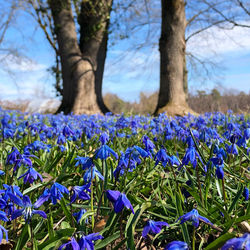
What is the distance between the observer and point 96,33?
13.2 metres

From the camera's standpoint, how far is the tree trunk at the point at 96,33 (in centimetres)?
1308

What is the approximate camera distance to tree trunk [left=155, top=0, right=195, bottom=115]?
10492 mm

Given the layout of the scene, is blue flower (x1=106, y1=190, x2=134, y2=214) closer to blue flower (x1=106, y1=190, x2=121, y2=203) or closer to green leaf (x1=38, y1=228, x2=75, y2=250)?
blue flower (x1=106, y1=190, x2=121, y2=203)

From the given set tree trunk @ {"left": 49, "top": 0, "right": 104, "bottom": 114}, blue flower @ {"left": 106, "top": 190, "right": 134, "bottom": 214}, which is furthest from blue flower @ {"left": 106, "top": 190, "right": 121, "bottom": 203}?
tree trunk @ {"left": 49, "top": 0, "right": 104, "bottom": 114}

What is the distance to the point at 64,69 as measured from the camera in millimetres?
13023

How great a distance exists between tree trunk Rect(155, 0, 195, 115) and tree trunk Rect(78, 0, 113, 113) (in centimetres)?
335

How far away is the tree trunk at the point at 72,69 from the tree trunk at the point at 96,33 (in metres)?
0.43

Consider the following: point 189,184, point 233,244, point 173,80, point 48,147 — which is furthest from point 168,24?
point 233,244

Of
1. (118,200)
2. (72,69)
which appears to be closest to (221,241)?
(118,200)

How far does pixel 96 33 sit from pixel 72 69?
6.72 feet

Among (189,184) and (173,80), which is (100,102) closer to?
(173,80)

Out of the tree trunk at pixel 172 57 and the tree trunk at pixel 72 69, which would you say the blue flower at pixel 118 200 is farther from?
the tree trunk at pixel 72 69

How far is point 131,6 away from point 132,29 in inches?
49.1

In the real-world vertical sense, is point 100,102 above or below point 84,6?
below
